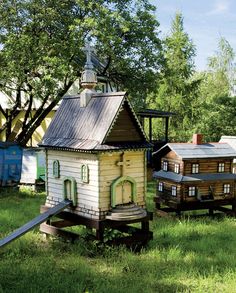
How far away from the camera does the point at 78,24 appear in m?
20.5

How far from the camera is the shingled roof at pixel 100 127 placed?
9320 millimetres

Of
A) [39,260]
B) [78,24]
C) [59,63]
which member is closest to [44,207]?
[39,260]

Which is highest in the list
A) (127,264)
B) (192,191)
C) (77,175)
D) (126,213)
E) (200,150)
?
(200,150)

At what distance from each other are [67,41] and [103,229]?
13.6 meters

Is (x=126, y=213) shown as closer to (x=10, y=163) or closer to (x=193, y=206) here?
(x=193, y=206)

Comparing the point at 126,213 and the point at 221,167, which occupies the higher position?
the point at 221,167

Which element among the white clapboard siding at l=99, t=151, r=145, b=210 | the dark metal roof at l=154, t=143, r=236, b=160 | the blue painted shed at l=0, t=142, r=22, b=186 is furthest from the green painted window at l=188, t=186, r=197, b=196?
the blue painted shed at l=0, t=142, r=22, b=186

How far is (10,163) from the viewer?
18.4 meters

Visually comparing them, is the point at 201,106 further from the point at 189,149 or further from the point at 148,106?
the point at 189,149

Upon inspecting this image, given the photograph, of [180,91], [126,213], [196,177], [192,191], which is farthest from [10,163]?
[180,91]

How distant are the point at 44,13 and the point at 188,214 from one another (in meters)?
13.0

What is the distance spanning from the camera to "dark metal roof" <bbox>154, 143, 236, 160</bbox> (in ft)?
45.1

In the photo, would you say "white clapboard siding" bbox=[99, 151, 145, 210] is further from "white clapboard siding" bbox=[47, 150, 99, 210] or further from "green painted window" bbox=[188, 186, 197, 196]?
"green painted window" bbox=[188, 186, 197, 196]

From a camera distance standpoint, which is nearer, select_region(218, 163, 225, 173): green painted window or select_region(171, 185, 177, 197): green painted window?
select_region(171, 185, 177, 197): green painted window
